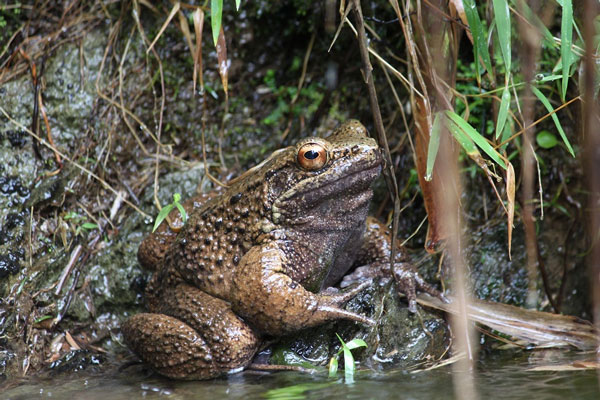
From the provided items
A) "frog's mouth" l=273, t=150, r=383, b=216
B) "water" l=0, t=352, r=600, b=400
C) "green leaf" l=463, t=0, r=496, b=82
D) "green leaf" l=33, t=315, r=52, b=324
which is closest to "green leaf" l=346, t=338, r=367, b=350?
"water" l=0, t=352, r=600, b=400

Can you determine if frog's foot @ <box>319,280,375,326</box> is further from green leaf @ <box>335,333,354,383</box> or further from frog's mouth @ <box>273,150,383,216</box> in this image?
frog's mouth @ <box>273,150,383,216</box>

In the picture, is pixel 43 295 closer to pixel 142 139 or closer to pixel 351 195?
pixel 142 139

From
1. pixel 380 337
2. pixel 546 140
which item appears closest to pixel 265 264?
pixel 380 337

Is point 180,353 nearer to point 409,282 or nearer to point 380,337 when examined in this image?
point 380,337

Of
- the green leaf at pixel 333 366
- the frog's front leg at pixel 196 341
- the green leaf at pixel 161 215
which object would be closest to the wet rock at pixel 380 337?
the green leaf at pixel 333 366

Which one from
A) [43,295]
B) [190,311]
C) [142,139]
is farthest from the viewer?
[142,139]

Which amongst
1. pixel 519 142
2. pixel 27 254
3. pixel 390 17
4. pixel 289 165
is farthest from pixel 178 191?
pixel 519 142
